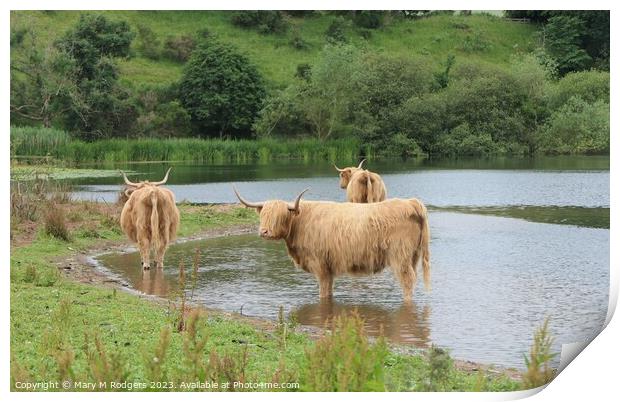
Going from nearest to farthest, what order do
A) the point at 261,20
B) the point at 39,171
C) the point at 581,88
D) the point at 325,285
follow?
the point at 261,20
the point at 581,88
the point at 325,285
the point at 39,171

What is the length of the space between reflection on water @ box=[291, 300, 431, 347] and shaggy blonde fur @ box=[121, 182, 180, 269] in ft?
7.05

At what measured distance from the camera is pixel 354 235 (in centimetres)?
753

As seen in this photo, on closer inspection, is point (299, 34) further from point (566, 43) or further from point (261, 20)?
point (566, 43)

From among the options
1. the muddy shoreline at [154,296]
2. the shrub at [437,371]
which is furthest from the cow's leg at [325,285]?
the shrub at [437,371]

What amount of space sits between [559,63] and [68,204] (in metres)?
7.17

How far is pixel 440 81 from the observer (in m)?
7.09

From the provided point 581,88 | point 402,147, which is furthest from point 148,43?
point 581,88

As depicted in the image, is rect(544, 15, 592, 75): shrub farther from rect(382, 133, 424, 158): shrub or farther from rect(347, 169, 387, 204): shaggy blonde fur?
rect(347, 169, 387, 204): shaggy blonde fur

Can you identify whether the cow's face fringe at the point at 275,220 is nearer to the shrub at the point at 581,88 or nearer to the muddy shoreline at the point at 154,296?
the muddy shoreline at the point at 154,296

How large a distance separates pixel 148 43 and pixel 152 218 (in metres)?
2.98

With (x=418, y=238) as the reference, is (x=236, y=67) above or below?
above

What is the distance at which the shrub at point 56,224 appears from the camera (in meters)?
10.0

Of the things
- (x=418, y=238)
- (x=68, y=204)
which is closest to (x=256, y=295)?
(x=418, y=238)
